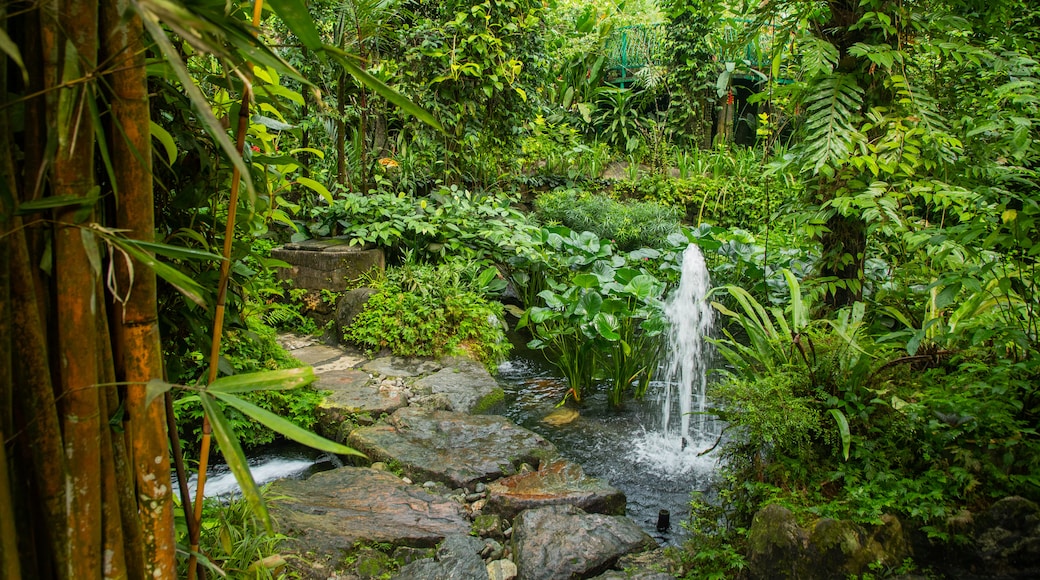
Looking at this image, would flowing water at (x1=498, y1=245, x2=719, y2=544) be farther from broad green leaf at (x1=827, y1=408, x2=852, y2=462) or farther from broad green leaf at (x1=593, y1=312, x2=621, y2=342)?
broad green leaf at (x1=827, y1=408, x2=852, y2=462)

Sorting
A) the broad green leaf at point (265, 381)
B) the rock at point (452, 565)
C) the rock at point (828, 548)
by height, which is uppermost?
the broad green leaf at point (265, 381)

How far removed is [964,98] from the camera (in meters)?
3.28

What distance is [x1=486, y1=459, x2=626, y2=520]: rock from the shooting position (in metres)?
2.89

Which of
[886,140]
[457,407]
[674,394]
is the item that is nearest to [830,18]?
[886,140]

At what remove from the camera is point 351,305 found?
17.1 feet

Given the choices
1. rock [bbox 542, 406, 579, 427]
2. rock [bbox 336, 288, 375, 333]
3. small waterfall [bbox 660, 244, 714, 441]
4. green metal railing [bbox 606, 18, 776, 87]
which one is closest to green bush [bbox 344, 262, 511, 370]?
rock [bbox 336, 288, 375, 333]

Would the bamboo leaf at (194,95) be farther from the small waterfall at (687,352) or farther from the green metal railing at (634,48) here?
the green metal railing at (634,48)

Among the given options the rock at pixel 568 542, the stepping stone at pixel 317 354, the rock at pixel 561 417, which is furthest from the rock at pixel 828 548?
the stepping stone at pixel 317 354

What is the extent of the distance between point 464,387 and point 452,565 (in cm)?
206

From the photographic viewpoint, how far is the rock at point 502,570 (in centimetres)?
238

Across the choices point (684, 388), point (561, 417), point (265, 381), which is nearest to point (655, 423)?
point (684, 388)

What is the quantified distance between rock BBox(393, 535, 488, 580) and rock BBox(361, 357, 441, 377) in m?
2.16

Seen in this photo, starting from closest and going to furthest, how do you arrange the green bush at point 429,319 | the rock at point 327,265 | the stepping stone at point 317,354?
the stepping stone at point 317,354 < the green bush at point 429,319 < the rock at point 327,265

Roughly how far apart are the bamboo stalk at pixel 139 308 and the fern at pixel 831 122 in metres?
2.56
